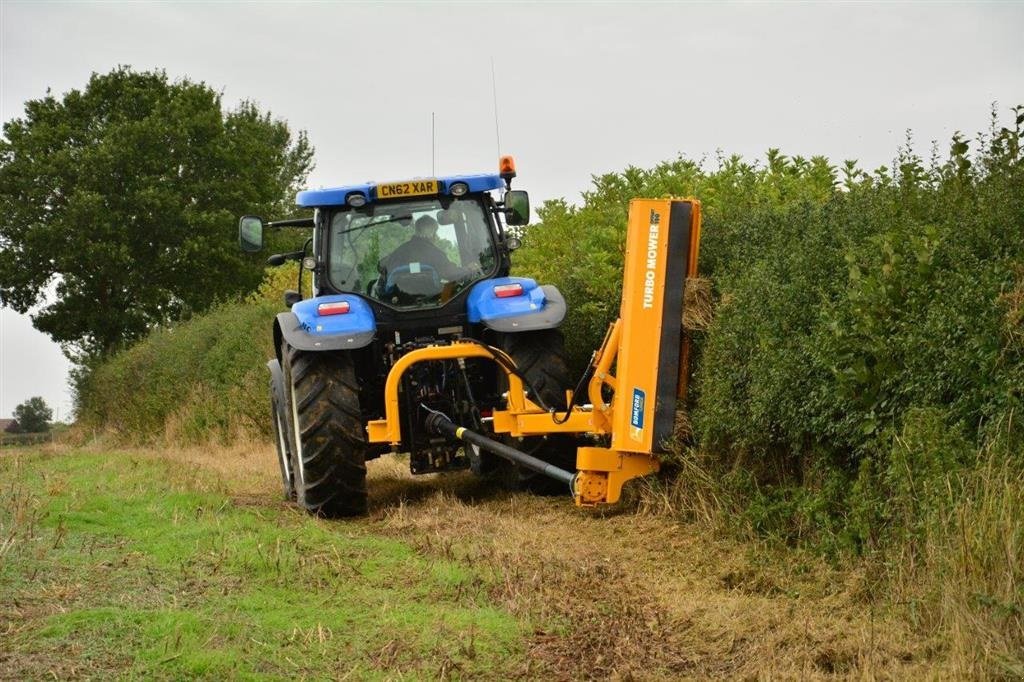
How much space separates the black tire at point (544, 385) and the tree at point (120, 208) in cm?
2534

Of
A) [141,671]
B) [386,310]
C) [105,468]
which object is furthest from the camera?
[105,468]

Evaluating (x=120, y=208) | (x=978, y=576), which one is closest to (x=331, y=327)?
(x=978, y=576)

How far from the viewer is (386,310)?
418 inches

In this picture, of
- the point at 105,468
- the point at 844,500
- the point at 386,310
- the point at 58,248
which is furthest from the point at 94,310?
the point at 844,500

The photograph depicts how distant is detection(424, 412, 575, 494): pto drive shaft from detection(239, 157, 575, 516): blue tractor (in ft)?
0.65

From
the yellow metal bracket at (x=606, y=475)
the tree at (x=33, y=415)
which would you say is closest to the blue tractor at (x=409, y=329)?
the yellow metal bracket at (x=606, y=475)

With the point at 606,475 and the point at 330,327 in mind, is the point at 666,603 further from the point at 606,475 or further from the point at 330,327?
the point at 330,327

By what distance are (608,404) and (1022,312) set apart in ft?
11.8

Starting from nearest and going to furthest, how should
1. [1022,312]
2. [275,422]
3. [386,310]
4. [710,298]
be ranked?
[1022,312]
[710,298]
[386,310]
[275,422]

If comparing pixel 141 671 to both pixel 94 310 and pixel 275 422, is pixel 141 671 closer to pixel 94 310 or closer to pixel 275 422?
pixel 275 422

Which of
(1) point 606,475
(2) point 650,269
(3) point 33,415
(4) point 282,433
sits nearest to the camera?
(1) point 606,475

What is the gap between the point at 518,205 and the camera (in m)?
11.1

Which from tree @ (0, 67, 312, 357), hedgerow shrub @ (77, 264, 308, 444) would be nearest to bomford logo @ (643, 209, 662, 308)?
hedgerow shrub @ (77, 264, 308, 444)

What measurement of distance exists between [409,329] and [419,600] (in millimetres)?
3972
